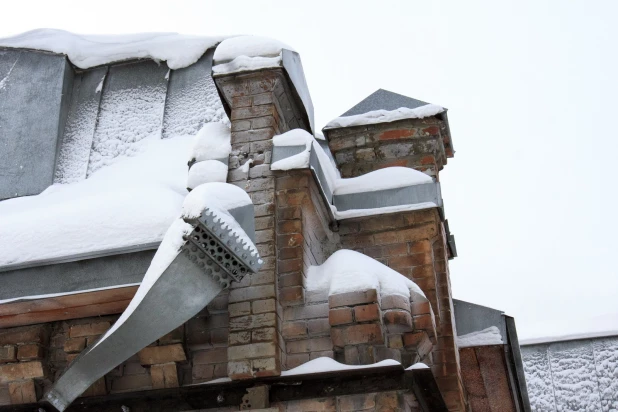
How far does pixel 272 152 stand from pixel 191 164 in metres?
0.47

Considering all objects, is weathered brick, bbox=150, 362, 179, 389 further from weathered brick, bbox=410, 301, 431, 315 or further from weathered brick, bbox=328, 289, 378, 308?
weathered brick, bbox=410, 301, 431, 315

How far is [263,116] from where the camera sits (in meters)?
4.34

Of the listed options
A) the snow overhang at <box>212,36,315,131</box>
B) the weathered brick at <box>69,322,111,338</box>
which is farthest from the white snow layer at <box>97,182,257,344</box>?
the snow overhang at <box>212,36,315,131</box>

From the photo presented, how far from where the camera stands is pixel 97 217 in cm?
400

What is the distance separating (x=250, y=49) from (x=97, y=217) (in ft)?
4.43

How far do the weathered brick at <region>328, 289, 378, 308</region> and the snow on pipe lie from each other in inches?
18.9

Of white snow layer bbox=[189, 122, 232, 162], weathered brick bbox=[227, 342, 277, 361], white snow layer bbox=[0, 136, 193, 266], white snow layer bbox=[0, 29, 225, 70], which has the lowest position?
weathered brick bbox=[227, 342, 277, 361]

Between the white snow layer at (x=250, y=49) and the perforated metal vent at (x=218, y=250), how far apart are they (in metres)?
1.47

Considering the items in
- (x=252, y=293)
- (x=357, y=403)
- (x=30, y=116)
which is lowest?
(x=357, y=403)

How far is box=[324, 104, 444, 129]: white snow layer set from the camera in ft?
16.8

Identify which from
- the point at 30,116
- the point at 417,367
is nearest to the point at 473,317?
the point at 417,367

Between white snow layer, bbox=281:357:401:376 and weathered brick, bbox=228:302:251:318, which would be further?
weathered brick, bbox=228:302:251:318

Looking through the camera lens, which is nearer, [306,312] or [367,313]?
[367,313]

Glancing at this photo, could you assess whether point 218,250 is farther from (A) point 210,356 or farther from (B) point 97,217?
(B) point 97,217
